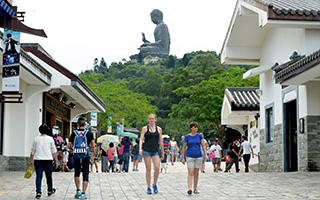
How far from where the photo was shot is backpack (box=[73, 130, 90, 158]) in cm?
1042

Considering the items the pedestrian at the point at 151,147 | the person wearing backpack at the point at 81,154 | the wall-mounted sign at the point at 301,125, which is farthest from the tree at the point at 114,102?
the person wearing backpack at the point at 81,154

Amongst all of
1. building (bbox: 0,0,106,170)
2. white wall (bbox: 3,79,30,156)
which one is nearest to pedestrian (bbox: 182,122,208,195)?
building (bbox: 0,0,106,170)

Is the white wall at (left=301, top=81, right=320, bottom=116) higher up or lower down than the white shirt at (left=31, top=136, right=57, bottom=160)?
higher up

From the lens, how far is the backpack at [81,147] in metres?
10.4

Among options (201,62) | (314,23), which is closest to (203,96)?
(201,62)

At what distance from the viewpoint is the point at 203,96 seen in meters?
45.6

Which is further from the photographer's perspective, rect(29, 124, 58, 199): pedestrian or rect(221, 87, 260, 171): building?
rect(221, 87, 260, 171): building

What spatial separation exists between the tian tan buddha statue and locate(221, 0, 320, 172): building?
102 m

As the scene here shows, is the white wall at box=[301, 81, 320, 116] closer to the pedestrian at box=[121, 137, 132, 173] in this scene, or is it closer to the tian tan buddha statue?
the pedestrian at box=[121, 137, 132, 173]

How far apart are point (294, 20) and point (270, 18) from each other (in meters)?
0.77

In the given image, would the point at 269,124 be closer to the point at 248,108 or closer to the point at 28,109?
the point at 248,108

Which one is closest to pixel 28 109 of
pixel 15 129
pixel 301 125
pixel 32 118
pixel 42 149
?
pixel 32 118

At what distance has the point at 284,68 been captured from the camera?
17.3 m

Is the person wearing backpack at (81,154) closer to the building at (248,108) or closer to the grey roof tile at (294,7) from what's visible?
the grey roof tile at (294,7)
